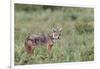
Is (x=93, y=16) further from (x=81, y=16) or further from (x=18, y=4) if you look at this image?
(x=18, y=4)

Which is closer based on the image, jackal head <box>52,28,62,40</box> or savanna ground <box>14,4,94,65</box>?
savanna ground <box>14,4,94,65</box>

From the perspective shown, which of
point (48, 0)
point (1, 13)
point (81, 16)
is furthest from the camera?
point (81, 16)

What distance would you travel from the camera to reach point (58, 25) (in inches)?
88.7

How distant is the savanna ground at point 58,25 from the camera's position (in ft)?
6.92

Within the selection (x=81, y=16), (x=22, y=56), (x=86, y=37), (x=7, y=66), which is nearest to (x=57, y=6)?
(x=81, y=16)

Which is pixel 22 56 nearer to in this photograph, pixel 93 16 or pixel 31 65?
pixel 31 65

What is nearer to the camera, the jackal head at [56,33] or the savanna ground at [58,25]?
the savanna ground at [58,25]

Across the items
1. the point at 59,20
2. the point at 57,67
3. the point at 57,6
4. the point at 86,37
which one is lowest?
the point at 57,67

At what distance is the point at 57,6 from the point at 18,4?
405mm

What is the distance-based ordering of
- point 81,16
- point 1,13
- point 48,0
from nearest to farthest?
point 1,13 < point 48,0 < point 81,16

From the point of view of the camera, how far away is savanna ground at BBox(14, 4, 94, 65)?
2.11 m

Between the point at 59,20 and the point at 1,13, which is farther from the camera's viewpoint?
the point at 59,20
